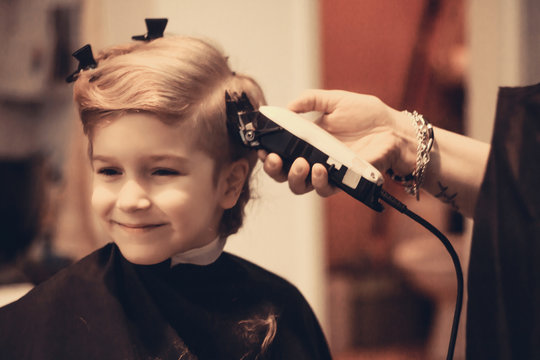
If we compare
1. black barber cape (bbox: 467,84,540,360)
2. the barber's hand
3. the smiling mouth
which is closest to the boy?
the smiling mouth

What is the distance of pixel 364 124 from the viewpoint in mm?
763

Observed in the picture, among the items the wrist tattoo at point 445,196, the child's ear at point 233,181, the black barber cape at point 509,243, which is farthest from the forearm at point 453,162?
the child's ear at point 233,181

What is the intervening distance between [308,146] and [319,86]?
71 cm

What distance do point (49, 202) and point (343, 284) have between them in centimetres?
95

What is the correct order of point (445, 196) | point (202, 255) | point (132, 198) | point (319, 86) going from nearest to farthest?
point (132, 198) < point (202, 255) < point (445, 196) < point (319, 86)

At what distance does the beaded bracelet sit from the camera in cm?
74

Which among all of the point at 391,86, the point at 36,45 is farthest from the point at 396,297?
the point at 36,45

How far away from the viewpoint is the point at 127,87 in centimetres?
57

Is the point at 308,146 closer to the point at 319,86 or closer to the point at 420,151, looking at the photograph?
the point at 420,151

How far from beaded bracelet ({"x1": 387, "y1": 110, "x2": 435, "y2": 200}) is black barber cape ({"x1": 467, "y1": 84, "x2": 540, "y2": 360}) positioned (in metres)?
0.11

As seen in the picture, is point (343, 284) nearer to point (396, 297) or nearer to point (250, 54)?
point (396, 297)

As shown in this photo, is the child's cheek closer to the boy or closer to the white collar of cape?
the boy

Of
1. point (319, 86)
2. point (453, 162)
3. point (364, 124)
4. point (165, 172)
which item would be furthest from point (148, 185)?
point (319, 86)

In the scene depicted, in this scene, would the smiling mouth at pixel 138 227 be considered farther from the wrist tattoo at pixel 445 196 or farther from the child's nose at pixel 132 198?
the wrist tattoo at pixel 445 196
